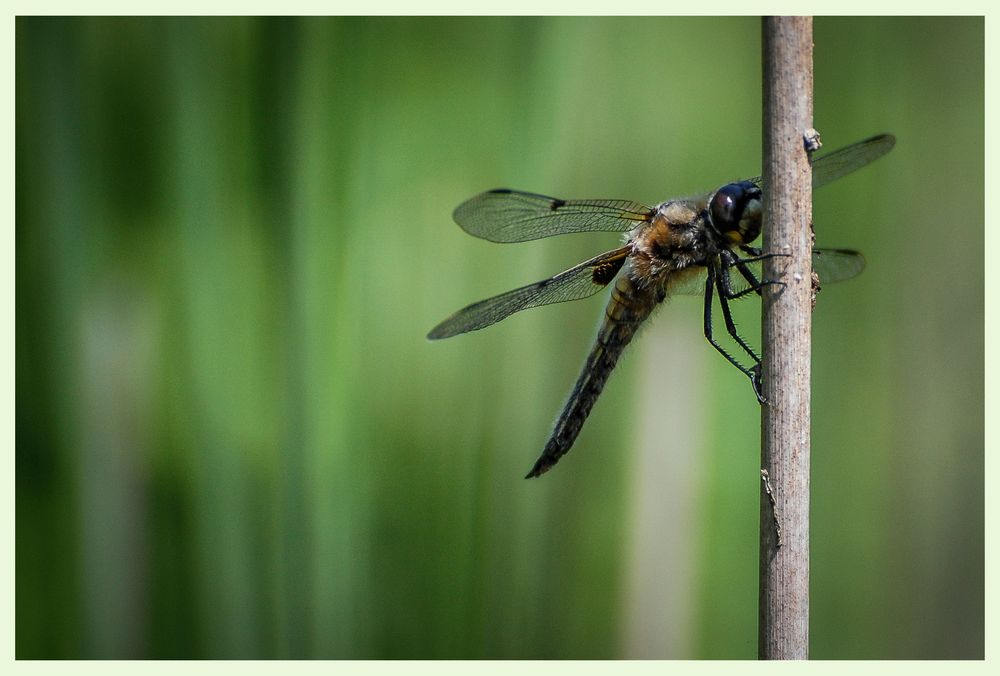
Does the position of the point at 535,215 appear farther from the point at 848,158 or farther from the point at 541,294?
the point at 848,158

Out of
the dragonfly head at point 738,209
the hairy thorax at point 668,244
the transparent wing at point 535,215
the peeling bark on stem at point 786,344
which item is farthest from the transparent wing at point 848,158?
the peeling bark on stem at point 786,344

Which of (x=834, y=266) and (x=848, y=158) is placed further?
(x=834, y=266)

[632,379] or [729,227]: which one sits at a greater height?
[729,227]

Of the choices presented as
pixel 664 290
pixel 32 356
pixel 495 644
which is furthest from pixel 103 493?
pixel 664 290

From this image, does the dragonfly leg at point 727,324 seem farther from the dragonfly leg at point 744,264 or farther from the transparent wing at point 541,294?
the transparent wing at point 541,294

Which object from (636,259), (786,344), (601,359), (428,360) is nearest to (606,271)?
(636,259)

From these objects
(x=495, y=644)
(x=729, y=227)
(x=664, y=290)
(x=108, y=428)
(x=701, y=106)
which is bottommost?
(x=495, y=644)

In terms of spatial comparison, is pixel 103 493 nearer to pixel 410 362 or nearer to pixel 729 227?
pixel 410 362
